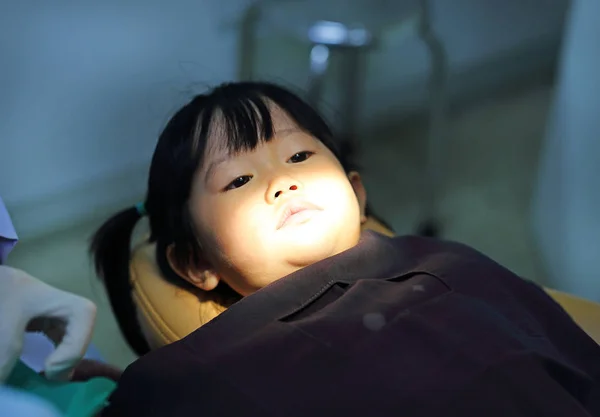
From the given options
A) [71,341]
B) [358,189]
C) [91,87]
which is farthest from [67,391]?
[91,87]

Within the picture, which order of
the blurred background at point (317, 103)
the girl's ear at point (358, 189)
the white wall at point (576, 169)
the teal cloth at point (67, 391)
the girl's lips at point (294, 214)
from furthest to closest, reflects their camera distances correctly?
the blurred background at point (317, 103), the white wall at point (576, 169), the girl's ear at point (358, 189), the girl's lips at point (294, 214), the teal cloth at point (67, 391)

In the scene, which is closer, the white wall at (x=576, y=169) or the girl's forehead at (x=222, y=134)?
the girl's forehead at (x=222, y=134)

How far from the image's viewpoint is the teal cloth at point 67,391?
71cm

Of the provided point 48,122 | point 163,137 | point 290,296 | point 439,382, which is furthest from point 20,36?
point 439,382

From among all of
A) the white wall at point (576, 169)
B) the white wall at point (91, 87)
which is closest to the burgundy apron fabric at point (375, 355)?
the white wall at point (576, 169)

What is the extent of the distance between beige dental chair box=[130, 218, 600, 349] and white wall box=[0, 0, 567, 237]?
0.57 metres

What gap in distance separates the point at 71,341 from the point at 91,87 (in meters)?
1.05

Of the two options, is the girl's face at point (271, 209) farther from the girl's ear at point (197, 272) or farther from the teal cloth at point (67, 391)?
the teal cloth at point (67, 391)

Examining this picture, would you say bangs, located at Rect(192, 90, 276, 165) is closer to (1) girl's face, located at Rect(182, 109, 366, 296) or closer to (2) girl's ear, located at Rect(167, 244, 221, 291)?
(1) girl's face, located at Rect(182, 109, 366, 296)

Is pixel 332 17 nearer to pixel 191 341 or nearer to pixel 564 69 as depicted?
pixel 564 69

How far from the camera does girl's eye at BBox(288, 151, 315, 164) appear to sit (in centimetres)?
105

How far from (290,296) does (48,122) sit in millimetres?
937

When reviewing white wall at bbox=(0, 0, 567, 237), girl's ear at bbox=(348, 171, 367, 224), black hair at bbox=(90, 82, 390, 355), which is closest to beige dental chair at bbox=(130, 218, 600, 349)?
black hair at bbox=(90, 82, 390, 355)

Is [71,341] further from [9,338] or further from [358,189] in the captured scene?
[358,189]
